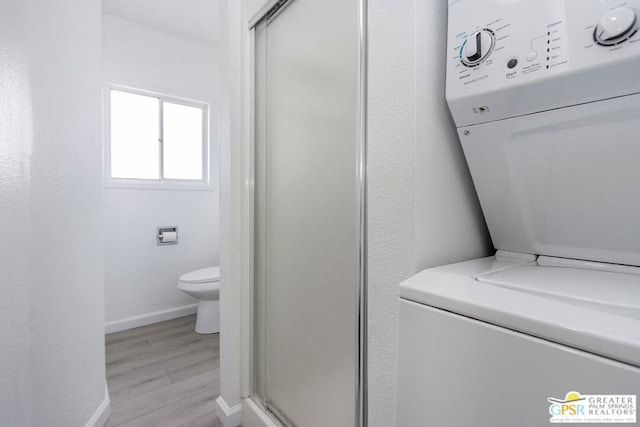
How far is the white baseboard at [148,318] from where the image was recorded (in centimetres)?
260

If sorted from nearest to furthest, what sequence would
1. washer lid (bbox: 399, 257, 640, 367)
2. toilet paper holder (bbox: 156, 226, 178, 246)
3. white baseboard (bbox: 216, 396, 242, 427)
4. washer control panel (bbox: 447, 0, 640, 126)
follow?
washer lid (bbox: 399, 257, 640, 367), washer control panel (bbox: 447, 0, 640, 126), white baseboard (bbox: 216, 396, 242, 427), toilet paper holder (bbox: 156, 226, 178, 246)

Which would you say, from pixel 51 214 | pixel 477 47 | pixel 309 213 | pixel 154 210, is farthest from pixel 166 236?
pixel 477 47

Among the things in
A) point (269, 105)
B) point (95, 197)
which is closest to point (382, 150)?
point (269, 105)

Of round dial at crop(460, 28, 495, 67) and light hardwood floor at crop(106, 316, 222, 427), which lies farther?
light hardwood floor at crop(106, 316, 222, 427)

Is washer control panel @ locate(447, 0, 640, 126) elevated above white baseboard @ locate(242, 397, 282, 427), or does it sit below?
above

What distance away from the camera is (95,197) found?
151cm

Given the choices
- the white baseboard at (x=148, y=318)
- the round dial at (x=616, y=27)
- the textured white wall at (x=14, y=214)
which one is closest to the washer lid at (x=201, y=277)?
the white baseboard at (x=148, y=318)

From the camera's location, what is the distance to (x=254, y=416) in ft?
4.74

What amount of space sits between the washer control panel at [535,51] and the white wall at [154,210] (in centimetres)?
274

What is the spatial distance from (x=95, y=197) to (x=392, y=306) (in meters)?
1.55

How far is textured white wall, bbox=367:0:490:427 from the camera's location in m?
0.71

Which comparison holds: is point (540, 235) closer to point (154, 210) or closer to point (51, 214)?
point (51, 214)

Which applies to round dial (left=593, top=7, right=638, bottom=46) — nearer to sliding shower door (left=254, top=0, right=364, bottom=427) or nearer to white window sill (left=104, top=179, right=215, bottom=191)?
sliding shower door (left=254, top=0, right=364, bottom=427)

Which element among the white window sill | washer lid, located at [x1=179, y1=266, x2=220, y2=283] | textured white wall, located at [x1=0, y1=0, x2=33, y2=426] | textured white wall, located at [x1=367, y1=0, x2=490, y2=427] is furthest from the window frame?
textured white wall, located at [x1=367, y1=0, x2=490, y2=427]
